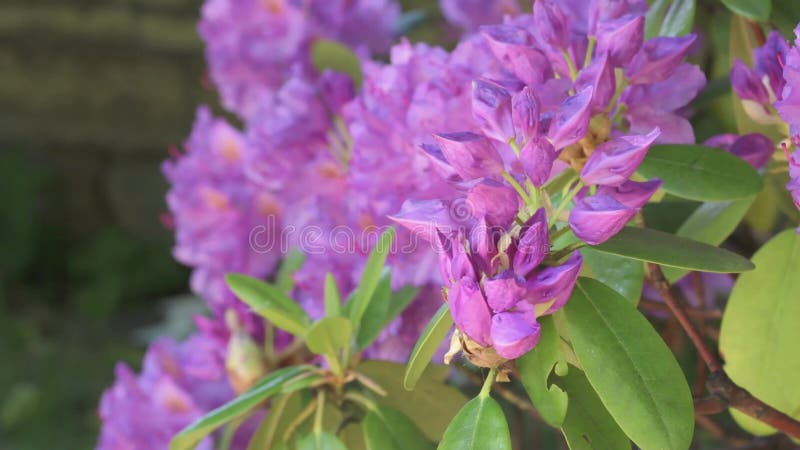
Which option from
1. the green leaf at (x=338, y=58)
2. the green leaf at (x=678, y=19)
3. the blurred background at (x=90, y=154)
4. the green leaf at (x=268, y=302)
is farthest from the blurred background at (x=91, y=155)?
the green leaf at (x=678, y=19)

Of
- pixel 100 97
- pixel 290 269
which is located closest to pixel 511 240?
pixel 290 269

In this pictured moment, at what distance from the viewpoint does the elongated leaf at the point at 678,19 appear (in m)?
0.48

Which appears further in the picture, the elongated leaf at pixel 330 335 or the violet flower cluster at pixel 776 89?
the elongated leaf at pixel 330 335

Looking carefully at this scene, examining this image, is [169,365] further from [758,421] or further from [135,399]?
[758,421]

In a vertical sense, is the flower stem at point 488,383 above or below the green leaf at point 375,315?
above

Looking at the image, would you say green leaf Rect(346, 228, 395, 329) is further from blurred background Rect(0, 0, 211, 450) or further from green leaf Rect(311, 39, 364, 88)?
blurred background Rect(0, 0, 211, 450)

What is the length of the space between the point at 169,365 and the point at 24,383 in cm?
197

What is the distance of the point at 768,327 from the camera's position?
0.45 metres

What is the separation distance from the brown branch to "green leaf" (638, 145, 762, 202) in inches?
1.5

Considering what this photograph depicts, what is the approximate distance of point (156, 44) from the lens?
327 cm

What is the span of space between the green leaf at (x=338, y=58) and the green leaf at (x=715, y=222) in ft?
1.17

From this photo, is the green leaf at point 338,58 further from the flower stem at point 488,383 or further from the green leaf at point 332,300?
the flower stem at point 488,383

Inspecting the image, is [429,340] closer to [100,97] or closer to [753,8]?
[753,8]

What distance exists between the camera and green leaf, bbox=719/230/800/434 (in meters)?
0.44
